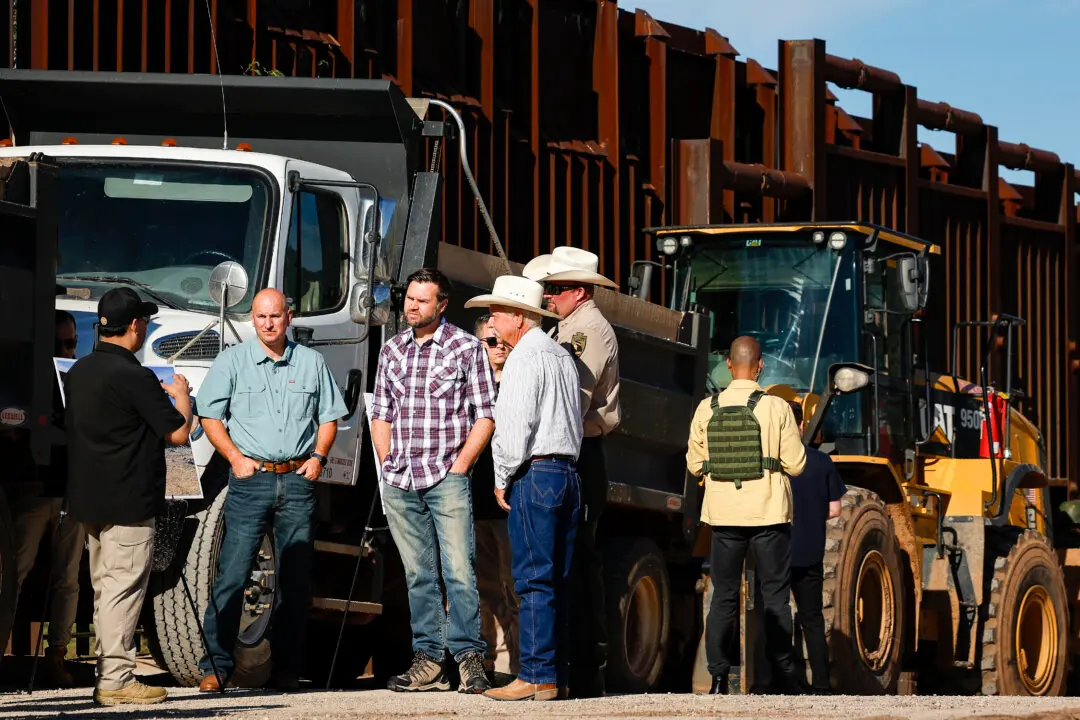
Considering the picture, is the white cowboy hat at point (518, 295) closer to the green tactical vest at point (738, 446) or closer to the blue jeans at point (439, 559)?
the blue jeans at point (439, 559)

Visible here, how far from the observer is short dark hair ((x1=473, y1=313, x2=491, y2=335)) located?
29.4ft

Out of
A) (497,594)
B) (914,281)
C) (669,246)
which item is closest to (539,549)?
(497,594)

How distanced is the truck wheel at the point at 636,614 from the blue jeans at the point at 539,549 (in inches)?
74.7

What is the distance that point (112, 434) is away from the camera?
7211mm

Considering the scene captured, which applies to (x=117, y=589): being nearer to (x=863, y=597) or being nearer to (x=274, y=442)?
(x=274, y=442)

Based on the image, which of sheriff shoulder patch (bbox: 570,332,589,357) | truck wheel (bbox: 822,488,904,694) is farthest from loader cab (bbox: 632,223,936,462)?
sheriff shoulder patch (bbox: 570,332,589,357)

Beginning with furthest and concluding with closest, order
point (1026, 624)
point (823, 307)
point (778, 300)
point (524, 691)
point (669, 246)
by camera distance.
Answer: point (1026, 624)
point (669, 246)
point (778, 300)
point (823, 307)
point (524, 691)

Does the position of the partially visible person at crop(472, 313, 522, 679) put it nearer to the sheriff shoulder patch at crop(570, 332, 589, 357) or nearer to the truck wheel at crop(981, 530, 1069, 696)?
the sheriff shoulder patch at crop(570, 332, 589, 357)

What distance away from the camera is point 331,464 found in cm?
853

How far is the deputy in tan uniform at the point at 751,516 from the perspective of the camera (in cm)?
908

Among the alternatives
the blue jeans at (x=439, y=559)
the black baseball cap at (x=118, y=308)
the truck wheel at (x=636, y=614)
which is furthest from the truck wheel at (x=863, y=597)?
the black baseball cap at (x=118, y=308)

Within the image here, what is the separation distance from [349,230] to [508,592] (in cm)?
186

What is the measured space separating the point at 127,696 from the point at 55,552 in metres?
1.12

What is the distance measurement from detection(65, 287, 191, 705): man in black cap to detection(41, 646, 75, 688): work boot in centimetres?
116
